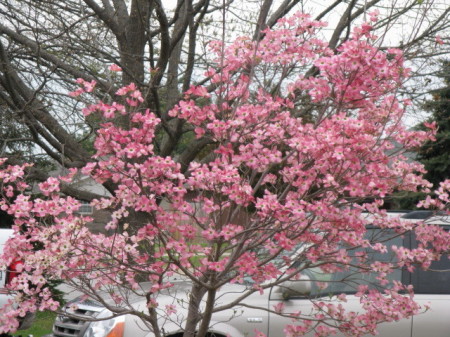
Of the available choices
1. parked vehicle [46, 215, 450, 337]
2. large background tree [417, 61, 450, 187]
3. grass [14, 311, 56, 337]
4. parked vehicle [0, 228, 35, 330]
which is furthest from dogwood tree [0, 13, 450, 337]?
large background tree [417, 61, 450, 187]

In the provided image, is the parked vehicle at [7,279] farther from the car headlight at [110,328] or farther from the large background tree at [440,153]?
the large background tree at [440,153]

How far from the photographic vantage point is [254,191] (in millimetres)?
4301

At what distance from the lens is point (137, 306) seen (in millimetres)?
5820

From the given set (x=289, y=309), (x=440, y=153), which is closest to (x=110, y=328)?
(x=289, y=309)

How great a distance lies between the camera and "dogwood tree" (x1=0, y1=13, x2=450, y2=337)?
4055 millimetres

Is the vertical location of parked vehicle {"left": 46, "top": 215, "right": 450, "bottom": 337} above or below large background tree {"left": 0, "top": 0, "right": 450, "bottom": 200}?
below

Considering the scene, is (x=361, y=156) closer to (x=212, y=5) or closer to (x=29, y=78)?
(x=212, y=5)

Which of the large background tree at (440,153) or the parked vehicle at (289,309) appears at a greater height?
the large background tree at (440,153)

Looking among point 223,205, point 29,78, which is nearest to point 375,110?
point 223,205

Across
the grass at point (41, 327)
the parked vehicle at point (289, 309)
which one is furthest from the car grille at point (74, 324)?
the grass at point (41, 327)

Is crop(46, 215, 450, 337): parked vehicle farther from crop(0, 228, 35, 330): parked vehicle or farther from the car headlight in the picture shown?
crop(0, 228, 35, 330): parked vehicle

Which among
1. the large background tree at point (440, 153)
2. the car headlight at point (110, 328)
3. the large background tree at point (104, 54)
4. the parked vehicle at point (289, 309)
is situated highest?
the large background tree at point (440, 153)

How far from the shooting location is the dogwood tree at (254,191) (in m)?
4.05

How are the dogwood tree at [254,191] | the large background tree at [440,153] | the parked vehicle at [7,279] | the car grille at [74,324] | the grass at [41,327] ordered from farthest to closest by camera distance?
1. the large background tree at [440,153]
2. the grass at [41,327]
3. the parked vehicle at [7,279]
4. the car grille at [74,324]
5. the dogwood tree at [254,191]
